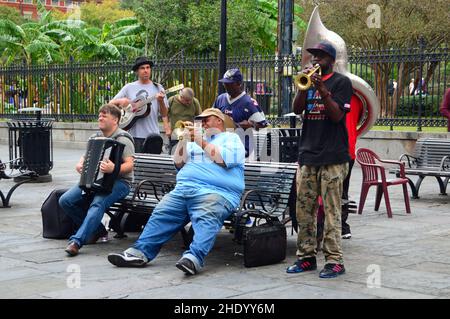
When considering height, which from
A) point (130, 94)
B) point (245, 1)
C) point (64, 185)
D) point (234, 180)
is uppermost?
point (245, 1)

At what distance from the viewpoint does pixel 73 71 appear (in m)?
21.8

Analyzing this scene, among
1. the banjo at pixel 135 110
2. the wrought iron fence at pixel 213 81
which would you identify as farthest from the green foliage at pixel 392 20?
the banjo at pixel 135 110

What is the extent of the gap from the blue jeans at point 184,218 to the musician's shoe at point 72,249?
0.80 meters

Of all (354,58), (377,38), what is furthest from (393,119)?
(377,38)

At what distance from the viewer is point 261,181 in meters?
7.85

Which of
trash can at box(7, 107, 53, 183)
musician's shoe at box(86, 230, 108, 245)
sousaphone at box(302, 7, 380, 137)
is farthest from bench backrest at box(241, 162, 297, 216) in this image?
trash can at box(7, 107, 53, 183)

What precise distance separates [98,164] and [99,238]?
97 centimetres

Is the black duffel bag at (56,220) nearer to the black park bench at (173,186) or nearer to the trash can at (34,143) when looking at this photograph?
the black park bench at (173,186)

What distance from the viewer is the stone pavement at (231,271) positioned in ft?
20.2

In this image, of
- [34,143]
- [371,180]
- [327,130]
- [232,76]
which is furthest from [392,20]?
[327,130]

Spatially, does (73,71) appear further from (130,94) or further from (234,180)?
(234,180)

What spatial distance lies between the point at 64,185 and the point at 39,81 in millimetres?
9935

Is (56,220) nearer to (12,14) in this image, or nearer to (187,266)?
(187,266)

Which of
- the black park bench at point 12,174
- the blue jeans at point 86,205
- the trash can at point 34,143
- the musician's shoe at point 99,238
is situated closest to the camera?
the blue jeans at point 86,205
